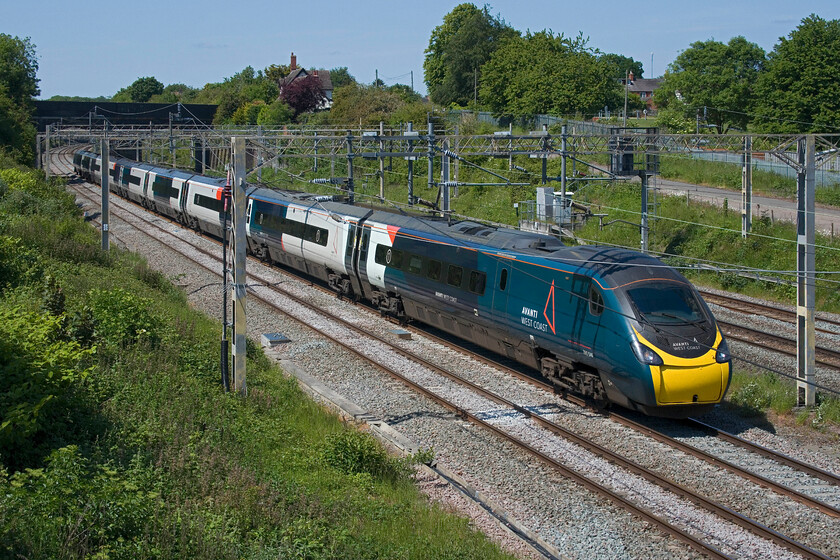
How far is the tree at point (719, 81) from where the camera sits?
2189 inches

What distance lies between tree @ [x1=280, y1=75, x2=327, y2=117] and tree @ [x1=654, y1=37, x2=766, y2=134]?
37.2 meters

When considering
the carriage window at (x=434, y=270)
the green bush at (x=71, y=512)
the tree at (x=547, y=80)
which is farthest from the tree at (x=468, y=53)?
the green bush at (x=71, y=512)

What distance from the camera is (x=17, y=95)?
2635 inches

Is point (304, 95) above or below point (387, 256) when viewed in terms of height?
above

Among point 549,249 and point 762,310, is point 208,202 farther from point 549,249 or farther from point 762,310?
point 762,310

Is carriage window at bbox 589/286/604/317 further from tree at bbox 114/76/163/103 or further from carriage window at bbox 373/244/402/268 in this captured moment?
tree at bbox 114/76/163/103

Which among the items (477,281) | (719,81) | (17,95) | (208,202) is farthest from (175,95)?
(477,281)

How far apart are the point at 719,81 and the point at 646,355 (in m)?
50.4

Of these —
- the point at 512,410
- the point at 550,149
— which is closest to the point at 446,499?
the point at 512,410

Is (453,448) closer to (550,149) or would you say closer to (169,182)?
(550,149)

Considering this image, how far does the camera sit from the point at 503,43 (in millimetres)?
69812

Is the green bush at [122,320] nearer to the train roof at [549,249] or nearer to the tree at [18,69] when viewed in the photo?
the train roof at [549,249]

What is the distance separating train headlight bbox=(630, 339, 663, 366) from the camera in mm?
12047

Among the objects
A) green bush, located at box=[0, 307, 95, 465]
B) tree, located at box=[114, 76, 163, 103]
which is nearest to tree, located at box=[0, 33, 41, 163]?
green bush, located at box=[0, 307, 95, 465]
